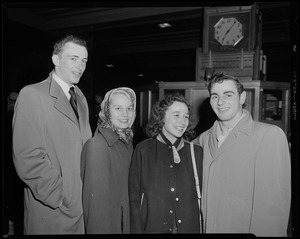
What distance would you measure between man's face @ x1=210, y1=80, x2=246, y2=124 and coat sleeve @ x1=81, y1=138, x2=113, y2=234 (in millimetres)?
618

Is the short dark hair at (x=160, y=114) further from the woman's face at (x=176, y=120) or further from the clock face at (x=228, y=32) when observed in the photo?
the clock face at (x=228, y=32)

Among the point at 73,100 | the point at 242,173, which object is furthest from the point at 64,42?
the point at 242,173

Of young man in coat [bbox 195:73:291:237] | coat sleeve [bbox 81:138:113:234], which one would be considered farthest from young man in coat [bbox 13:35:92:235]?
young man in coat [bbox 195:73:291:237]

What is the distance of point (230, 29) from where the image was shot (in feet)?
7.76

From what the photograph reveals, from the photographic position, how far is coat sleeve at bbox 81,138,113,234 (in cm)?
127

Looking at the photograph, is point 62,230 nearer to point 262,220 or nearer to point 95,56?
point 262,220

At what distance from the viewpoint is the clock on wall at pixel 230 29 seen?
228 centimetres

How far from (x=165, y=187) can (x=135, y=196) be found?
0.16m

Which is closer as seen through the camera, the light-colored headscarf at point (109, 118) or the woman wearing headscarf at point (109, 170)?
the woman wearing headscarf at point (109, 170)

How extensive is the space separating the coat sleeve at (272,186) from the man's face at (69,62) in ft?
3.37

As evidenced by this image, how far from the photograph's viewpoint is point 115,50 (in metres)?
3.61

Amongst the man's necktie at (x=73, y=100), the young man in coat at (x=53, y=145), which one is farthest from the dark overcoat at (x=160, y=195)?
the man's necktie at (x=73, y=100)

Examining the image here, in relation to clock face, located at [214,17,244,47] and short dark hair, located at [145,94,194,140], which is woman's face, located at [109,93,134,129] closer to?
short dark hair, located at [145,94,194,140]

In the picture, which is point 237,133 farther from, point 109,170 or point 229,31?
point 229,31
